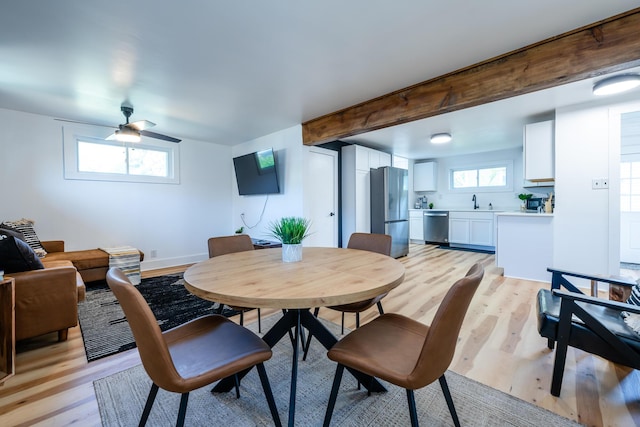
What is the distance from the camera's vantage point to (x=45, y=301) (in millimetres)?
1899

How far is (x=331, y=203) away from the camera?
4645mm

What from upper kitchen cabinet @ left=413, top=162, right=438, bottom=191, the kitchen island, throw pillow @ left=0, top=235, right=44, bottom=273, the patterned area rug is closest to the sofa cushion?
the patterned area rug

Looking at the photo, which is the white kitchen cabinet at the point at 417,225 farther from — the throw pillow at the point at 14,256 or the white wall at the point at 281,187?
the throw pillow at the point at 14,256

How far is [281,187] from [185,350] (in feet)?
10.9

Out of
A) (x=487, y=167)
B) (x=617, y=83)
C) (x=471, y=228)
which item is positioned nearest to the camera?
(x=617, y=83)

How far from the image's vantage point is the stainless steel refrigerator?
15.7 feet

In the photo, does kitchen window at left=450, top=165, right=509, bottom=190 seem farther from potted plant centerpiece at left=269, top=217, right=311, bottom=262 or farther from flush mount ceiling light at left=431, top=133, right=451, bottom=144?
potted plant centerpiece at left=269, top=217, right=311, bottom=262

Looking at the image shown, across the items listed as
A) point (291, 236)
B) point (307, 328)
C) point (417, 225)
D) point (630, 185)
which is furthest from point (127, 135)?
point (630, 185)

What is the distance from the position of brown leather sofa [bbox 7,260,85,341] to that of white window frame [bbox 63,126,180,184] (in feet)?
8.06

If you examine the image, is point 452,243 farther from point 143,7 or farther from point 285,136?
point 143,7

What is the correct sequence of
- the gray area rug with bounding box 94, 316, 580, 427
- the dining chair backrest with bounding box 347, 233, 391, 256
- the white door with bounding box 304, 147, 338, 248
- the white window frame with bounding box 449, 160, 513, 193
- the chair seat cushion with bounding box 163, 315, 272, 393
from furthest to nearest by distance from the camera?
the white window frame with bounding box 449, 160, 513, 193
the white door with bounding box 304, 147, 338, 248
the dining chair backrest with bounding box 347, 233, 391, 256
the gray area rug with bounding box 94, 316, 580, 427
the chair seat cushion with bounding box 163, 315, 272, 393

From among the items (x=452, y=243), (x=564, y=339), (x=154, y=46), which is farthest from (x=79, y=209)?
(x=452, y=243)

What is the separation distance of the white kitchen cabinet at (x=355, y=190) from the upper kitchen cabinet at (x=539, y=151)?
2396 mm

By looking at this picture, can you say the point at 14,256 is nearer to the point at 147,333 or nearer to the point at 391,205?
the point at 147,333
